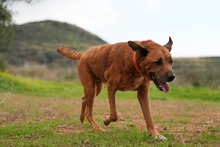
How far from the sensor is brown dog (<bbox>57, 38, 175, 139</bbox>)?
7516mm

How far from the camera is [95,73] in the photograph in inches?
380

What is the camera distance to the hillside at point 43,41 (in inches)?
2553

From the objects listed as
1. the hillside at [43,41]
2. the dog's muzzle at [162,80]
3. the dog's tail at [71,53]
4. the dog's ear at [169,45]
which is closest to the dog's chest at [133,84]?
the dog's muzzle at [162,80]

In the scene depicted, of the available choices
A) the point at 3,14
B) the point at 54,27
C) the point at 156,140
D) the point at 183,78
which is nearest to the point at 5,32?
the point at 3,14

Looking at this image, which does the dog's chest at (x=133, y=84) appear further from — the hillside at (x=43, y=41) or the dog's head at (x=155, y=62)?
the hillside at (x=43, y=41)

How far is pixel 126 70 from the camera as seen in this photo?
8250mm

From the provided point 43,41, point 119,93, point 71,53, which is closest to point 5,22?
point 119,93

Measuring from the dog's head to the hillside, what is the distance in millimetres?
53380

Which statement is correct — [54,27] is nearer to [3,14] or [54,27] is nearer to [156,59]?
[3,14]

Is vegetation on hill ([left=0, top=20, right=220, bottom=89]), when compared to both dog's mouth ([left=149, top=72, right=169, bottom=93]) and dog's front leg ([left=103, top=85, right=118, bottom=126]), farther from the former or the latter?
dog's mouth ([left=149, top=72, right=169, bottom=93])

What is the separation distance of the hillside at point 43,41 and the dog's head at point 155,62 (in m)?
53.4

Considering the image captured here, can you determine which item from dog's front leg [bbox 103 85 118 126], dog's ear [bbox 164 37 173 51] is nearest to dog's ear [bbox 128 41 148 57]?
dog's ear [bbox 164 37 173 51]

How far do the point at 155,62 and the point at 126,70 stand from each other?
887 millimetres

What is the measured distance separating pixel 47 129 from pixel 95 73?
5.20 ft
